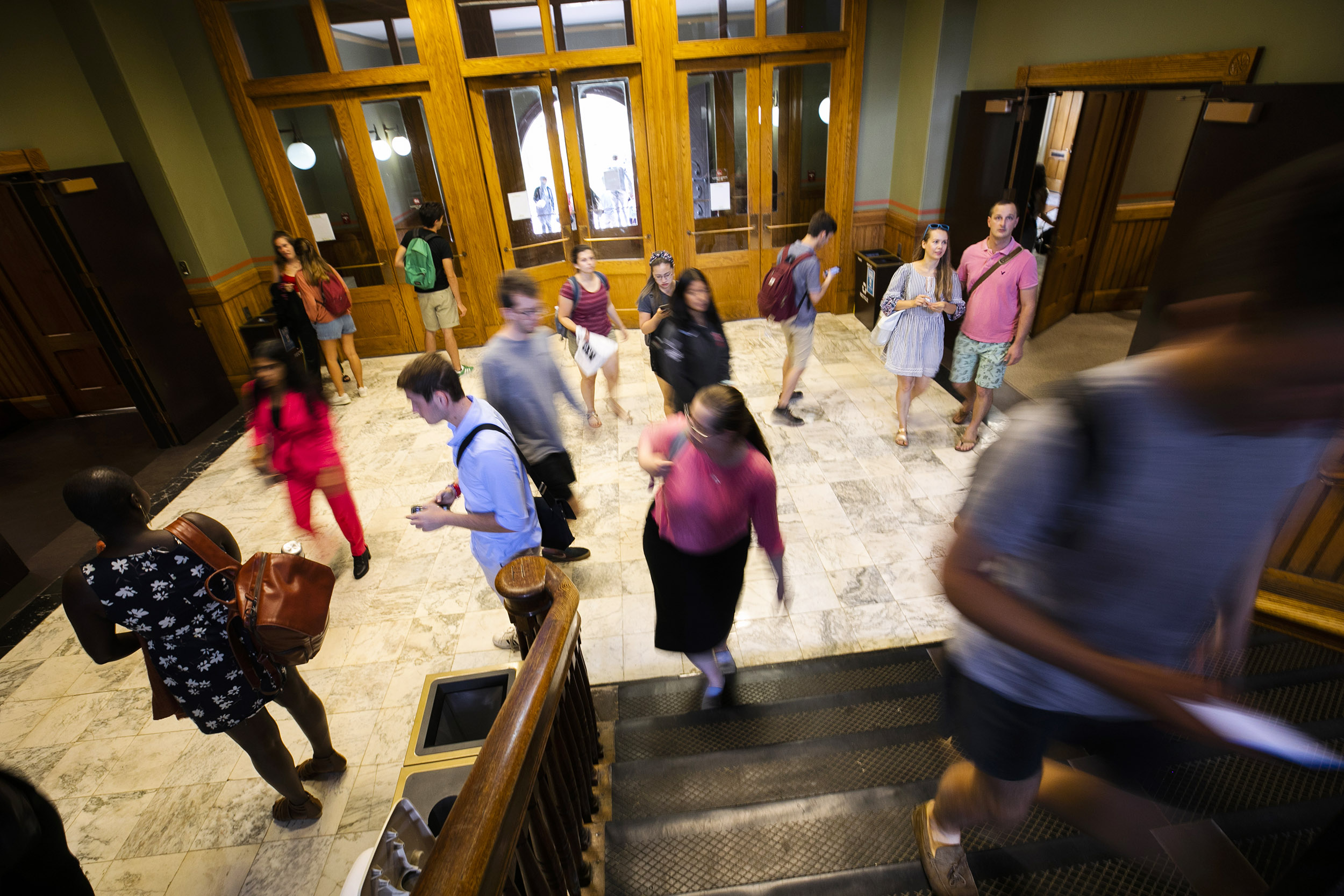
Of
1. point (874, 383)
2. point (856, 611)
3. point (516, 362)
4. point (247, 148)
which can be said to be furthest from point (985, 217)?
point (247, 148)

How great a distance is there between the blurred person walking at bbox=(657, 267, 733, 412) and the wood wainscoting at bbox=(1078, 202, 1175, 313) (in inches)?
216

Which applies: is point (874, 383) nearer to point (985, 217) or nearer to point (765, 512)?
point (985, 217)

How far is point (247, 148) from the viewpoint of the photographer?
6.16 m

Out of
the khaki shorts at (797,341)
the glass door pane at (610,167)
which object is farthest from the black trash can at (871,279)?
the glass door pane at (610,167)

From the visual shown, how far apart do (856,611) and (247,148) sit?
723cm

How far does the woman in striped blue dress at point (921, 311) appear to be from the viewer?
398 centimetres

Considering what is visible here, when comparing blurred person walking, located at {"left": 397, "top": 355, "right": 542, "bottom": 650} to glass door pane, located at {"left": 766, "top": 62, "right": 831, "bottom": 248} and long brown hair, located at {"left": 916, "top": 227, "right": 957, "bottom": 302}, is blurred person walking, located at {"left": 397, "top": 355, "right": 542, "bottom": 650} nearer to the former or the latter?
long brown hair, located at {"left": 916, "top": 227, "right": 957, "bottom": 302}

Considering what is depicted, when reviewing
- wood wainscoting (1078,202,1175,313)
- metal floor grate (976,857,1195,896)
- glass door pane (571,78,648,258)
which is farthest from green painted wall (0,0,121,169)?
wood wainscoting (1078,202,1175,313)

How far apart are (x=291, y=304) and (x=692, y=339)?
4.34m

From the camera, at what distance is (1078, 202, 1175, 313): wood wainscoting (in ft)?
21.0

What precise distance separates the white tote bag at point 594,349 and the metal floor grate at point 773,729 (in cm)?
255

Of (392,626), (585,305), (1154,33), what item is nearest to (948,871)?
(392,626)

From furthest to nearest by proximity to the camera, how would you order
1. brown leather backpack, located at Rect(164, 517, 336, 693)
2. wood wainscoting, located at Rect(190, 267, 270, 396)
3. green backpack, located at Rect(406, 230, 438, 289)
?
wood wainscoting, located at Rect(190, 267, 270, 396)
green backpack, located at Rect(406, 230, 438, 289)
brown leather backpack, located at Rect(164, 517, 336, 693)

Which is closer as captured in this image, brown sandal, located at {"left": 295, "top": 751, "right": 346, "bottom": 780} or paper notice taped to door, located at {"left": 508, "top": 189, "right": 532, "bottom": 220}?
brown sandal, located at {"left": 295, "top": 751, "right": 346, "bottom": 780}
